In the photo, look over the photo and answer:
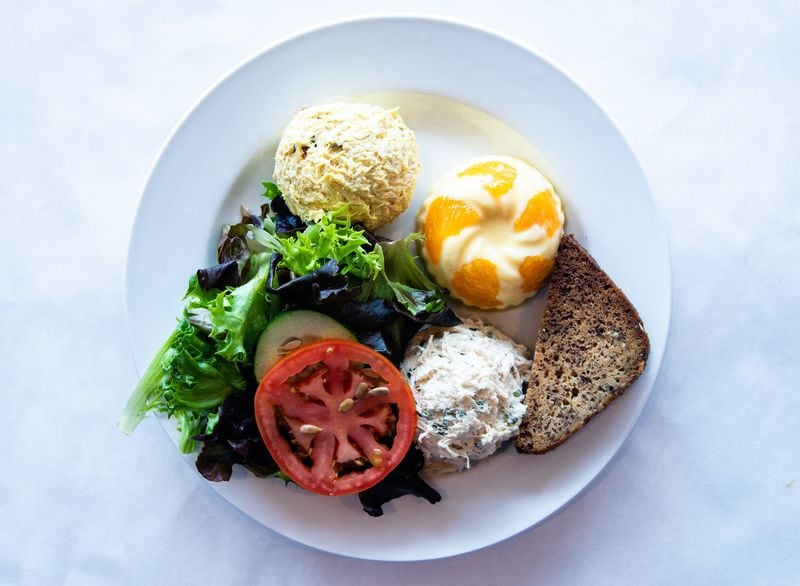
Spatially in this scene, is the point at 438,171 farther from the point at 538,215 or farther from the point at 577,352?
the point at 577,352

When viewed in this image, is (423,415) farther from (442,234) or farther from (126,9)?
(126,9)

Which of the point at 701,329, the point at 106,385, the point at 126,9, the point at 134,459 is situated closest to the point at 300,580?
the point at 134,459

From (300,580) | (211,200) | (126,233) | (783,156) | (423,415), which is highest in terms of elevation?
(783,156)

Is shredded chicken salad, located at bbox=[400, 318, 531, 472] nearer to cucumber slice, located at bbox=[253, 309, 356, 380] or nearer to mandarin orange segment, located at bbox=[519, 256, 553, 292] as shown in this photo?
mandarin orange segment, located at bbox=[519, 256, 553, 292]

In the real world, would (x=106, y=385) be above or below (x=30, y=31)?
below

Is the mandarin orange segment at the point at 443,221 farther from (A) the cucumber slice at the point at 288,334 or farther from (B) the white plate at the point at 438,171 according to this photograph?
(A) the cucumber slice at the point at 288,334

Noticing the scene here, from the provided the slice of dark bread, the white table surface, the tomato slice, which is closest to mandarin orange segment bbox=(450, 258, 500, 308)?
the slice of dark bread

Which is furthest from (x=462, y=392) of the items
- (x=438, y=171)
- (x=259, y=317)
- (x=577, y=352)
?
(x=438, y=171)
